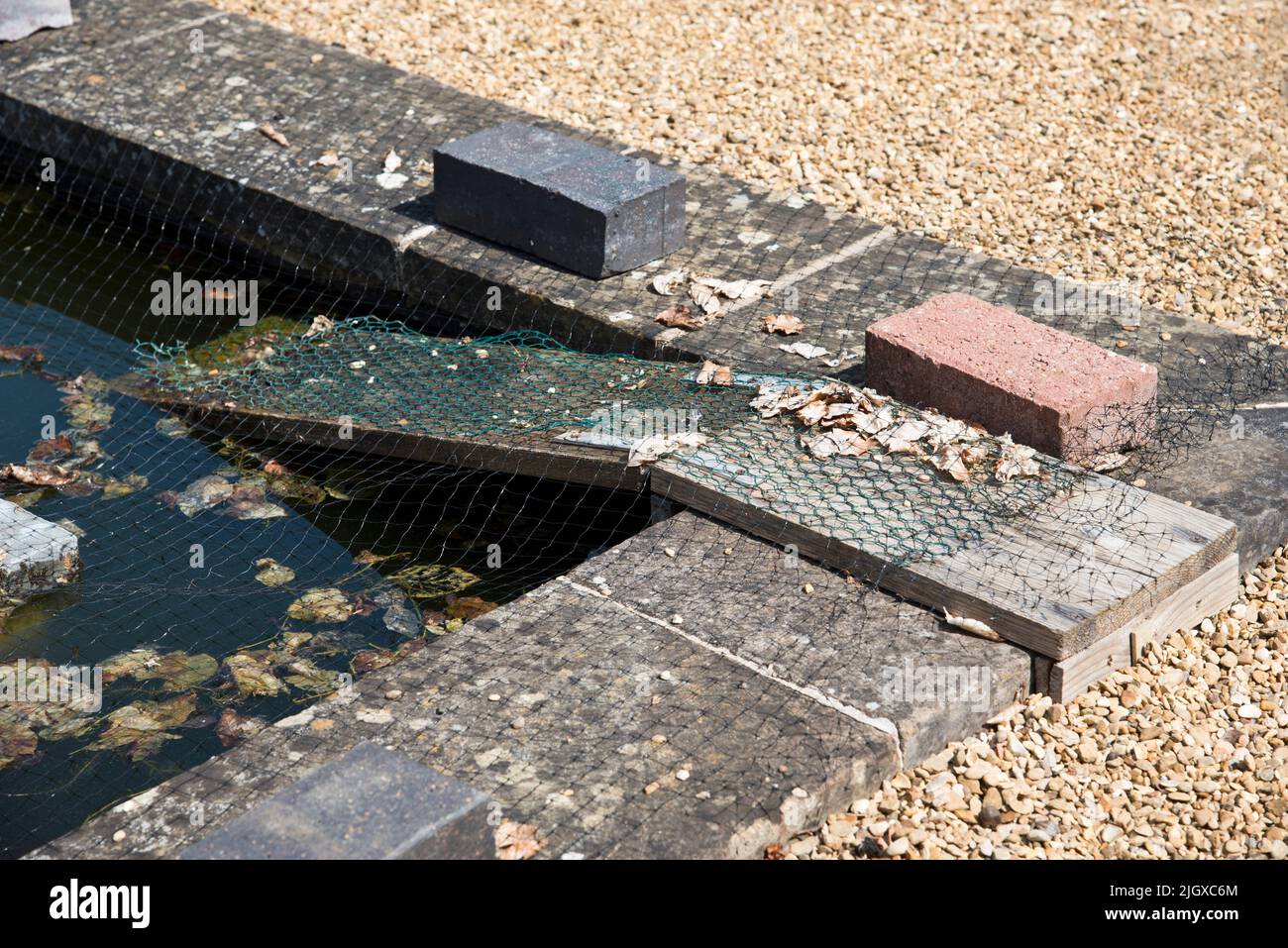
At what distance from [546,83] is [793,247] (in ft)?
7.58

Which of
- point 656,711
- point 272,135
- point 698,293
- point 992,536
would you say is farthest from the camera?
point 272,135

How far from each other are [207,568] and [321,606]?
1.46 ft

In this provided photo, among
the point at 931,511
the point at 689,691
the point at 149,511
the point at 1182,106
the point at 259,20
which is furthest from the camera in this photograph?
the point at 259,20

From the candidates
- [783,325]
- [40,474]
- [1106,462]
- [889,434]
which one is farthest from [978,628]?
[40,474]

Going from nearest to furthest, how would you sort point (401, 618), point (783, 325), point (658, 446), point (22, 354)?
point (658, 446) < point (401, 618) < point (783, 325) < point (22, 354)

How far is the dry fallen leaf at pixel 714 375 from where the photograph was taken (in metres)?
5.13

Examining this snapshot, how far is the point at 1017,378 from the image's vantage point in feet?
15.4

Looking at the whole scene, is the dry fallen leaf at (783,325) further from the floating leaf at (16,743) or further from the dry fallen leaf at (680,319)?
the floating leaf at (16,743)

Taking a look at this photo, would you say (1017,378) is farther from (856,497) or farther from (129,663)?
(129,663)

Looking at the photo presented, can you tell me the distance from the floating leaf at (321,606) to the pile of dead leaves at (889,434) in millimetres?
1479

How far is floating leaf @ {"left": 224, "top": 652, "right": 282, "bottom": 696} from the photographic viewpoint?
4625 mm

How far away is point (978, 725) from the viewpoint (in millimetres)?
3996

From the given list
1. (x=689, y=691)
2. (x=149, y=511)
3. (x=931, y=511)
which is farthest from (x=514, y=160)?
(x=689, y=691)
